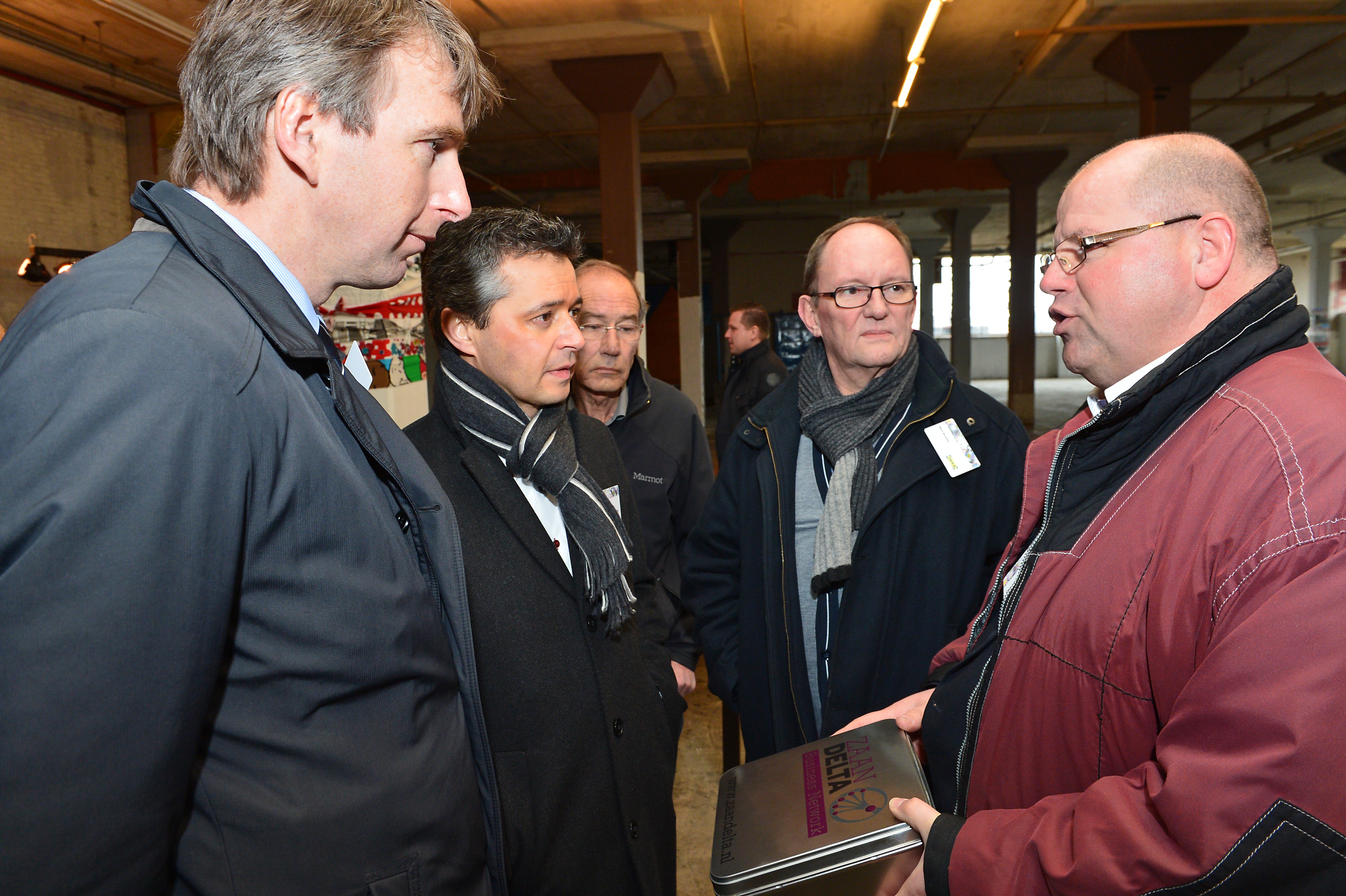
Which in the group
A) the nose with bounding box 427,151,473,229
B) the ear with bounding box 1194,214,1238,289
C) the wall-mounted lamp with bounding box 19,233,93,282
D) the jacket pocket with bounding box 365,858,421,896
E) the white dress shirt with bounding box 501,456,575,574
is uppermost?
the wall-mounted lamp with bounding box 19,233,93,282

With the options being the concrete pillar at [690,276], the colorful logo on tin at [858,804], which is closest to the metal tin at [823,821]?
the colorful logo on tin at [858,804]

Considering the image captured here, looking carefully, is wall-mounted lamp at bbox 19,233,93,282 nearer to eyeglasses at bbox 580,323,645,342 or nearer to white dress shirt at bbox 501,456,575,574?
eyeglasses at bbox 580,323,645,342

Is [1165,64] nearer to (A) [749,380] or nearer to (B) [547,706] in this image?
(A) [749,380]

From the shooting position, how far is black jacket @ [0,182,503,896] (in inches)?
26.3

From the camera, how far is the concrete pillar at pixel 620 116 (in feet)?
28.0

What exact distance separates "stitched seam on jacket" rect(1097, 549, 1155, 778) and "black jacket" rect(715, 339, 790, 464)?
4.80 metres

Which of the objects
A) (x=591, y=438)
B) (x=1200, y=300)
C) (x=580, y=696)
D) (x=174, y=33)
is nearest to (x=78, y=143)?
(x=174, y=33)

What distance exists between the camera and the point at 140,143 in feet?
31.7

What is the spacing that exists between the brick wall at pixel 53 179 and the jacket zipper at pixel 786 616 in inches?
320

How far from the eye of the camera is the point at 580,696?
1.62 metres

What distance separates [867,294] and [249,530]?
1.65 meters

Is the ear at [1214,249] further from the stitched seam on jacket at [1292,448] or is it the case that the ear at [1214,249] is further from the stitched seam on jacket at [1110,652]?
the stitched seam on jacket at [1110,652]

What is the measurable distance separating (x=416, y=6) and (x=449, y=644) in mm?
876

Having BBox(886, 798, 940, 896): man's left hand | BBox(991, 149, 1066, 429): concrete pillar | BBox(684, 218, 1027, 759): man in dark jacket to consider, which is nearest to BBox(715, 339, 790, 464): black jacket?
BBox(684, 218, 1027, 759): man in dark jacket
